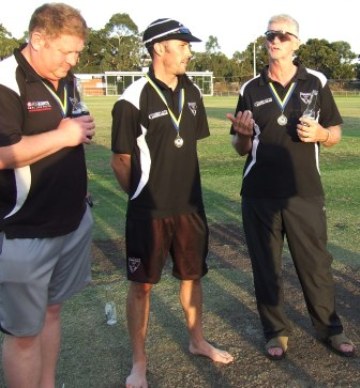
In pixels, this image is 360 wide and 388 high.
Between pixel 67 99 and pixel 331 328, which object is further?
pixel 331 328

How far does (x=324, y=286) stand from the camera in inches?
153

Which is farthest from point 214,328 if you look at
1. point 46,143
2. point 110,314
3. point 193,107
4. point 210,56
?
point 210,56

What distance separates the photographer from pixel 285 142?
373 cm

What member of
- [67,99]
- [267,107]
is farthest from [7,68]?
[267,107]

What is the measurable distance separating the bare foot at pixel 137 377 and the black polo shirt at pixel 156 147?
102 cm

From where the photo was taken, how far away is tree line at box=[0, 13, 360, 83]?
8206 cm

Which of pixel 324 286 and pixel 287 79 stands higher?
pixel 287 79

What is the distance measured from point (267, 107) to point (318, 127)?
42 centimetres

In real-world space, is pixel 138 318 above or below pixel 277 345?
above

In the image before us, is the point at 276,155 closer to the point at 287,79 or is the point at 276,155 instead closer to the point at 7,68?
the point at 287,79

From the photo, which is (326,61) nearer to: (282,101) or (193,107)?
(282,101)

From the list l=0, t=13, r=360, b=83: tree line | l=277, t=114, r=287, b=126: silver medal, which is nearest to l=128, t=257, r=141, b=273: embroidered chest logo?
l=277, t=114, r=287, b=126: silver medal

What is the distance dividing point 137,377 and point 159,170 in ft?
4.49

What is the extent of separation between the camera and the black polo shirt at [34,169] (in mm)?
2523
